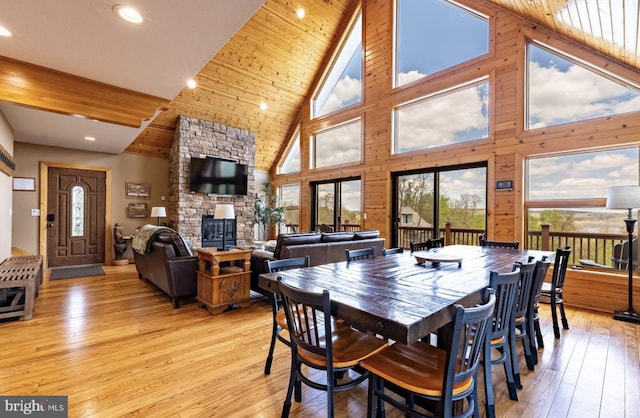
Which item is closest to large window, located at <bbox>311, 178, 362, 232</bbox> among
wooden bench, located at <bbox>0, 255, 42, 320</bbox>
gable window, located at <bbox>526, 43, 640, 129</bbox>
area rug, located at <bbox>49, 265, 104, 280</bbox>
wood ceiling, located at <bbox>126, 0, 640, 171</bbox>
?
wood ceiling, located at <bbox>126, 0, 640, 171</bbox>

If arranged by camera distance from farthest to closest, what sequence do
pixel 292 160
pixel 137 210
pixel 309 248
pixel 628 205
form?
pixel 292 160 < pixel 137 210 < pixel 309 248 < pixel 628 205

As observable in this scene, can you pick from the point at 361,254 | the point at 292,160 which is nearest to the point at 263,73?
the point at 292,160

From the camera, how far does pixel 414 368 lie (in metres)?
1.47

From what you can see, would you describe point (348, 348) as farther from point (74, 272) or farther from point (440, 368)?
point (74, 272)

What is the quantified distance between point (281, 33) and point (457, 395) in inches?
285

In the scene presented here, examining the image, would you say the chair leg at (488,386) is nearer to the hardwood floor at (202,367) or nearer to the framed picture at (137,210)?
the hardwood floor at (202,367)

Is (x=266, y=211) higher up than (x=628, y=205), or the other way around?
(x=628, y=205)

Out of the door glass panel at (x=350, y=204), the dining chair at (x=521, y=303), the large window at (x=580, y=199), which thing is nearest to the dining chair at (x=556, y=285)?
the dining chair at (x=521, y=303)

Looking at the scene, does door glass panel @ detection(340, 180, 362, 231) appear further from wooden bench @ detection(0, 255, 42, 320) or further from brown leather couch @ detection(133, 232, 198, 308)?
wooden bench @ detection(0, 255, 42, 320)

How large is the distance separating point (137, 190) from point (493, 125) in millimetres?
7883

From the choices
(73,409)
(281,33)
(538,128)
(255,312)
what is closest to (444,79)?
(538,128)

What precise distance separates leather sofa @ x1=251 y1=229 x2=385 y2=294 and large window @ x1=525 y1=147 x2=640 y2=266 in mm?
2591

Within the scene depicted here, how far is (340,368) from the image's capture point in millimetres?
1546

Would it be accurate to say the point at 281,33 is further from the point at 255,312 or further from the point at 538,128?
the point at 255,312
